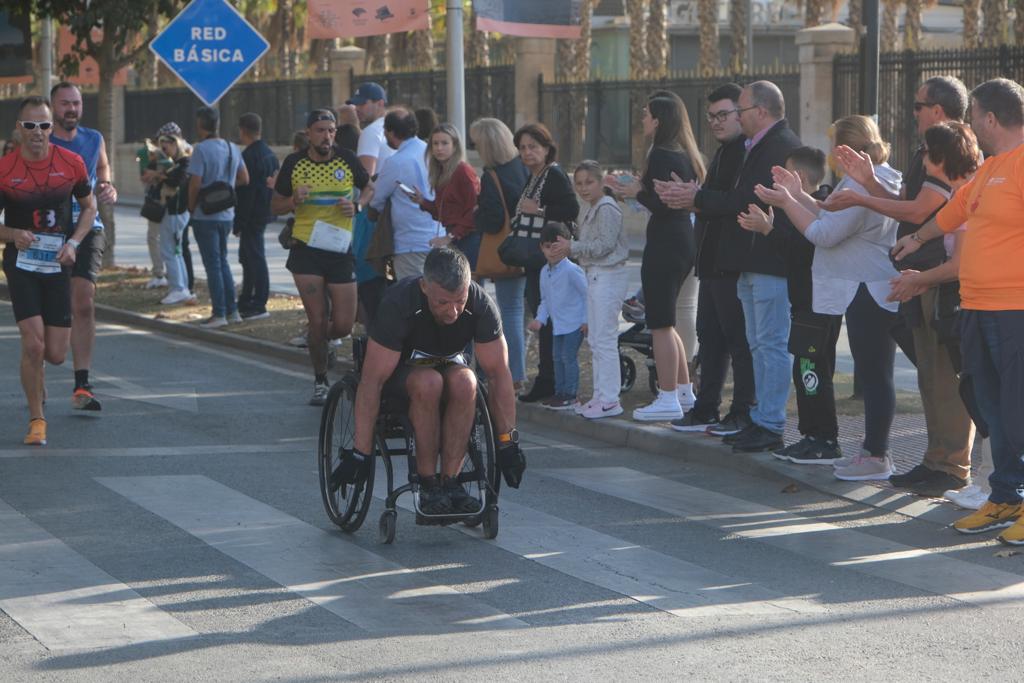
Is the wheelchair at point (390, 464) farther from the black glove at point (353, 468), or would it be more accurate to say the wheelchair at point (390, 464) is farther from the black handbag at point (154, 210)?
the black handbag at point (154, 210)

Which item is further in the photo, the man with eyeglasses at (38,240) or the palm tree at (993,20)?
the palm tree at (993,20)

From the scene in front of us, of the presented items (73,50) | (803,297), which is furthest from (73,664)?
(73,50)

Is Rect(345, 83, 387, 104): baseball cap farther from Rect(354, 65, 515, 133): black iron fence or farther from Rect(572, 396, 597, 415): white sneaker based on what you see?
Rect(354, 65, 515, 133): black iron fence

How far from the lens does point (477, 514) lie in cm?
736

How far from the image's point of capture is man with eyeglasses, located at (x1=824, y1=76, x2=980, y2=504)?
27.0ft

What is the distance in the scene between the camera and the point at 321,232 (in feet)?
38.1

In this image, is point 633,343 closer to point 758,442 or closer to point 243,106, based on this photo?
point 758,442

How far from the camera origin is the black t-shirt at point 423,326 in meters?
7.26

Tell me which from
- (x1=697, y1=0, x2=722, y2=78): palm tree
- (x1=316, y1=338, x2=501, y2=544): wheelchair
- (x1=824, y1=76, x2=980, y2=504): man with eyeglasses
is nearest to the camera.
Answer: (x1=316, y1=338, x2=501, y2=544): wheelchair

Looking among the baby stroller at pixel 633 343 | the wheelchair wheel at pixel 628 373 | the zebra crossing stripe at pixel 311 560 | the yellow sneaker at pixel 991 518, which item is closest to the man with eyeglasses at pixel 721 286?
the baby stroller at pixel 633 343

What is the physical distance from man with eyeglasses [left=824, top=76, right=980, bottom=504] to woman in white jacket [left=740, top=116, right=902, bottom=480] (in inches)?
7.2

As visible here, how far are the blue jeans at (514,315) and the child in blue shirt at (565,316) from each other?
41 cm

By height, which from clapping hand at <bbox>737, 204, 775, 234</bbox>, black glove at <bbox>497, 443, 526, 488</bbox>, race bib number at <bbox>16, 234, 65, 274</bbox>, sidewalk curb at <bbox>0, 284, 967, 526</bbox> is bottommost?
sidewalk curb at <bbox>0, 284, 967, 526</bbox>

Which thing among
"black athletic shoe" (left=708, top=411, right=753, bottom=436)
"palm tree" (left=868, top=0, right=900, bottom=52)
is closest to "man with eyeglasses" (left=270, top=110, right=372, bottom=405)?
"black athletic shoe" (left=708, top=411, right=753, bottom=436)
